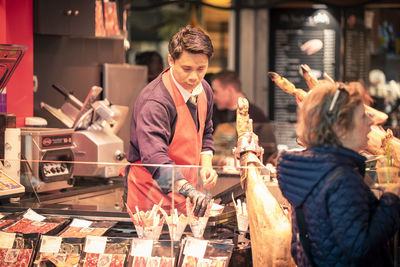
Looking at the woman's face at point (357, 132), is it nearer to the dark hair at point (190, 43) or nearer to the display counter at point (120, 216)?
the display counter at point (120, 216)

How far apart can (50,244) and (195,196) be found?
0.64 metres

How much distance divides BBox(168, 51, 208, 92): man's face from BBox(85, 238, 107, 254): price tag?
0.80 meters

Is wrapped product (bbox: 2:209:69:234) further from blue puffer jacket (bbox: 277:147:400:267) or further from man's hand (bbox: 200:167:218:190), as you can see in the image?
blue puffer jacket (bbox: 277:147:400:267)

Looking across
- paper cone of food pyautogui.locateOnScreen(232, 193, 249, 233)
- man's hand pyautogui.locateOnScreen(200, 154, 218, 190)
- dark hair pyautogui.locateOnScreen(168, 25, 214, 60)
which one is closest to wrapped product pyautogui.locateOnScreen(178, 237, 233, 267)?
paper cone of food pyautogui.locateOnScreen(232, 193, 249, 233)

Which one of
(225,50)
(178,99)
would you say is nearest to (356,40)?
(225,50)

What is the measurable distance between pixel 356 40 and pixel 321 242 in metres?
6.90

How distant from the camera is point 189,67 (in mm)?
2844

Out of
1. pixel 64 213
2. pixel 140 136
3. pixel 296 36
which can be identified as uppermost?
pixel 296 36

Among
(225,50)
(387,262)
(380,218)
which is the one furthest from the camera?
(225,50)

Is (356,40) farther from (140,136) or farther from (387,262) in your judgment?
(387,262)

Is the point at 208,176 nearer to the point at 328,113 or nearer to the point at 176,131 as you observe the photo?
the point at 176,131

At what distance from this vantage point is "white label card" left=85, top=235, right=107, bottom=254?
2.53 m

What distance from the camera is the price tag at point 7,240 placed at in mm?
2627

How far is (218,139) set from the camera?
633cm
